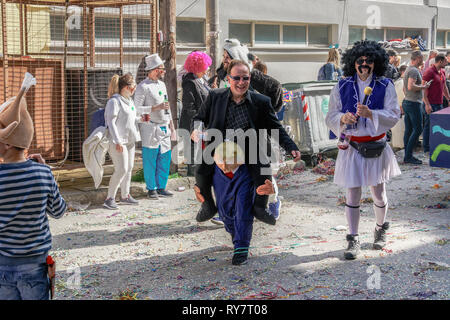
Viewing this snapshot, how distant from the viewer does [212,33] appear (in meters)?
10.9

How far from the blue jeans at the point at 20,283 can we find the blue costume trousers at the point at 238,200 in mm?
2578

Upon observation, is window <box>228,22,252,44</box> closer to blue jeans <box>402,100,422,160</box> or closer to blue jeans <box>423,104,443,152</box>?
blue jeans <box>423,104,443,152</box>

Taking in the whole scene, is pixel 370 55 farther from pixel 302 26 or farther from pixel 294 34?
pixel 302 26

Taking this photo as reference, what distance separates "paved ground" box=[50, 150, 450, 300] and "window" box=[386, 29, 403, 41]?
51.9 ft

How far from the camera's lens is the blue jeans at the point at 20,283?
3396mm

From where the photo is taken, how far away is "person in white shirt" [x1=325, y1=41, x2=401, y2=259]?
5.83m

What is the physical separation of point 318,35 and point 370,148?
52.9 feet

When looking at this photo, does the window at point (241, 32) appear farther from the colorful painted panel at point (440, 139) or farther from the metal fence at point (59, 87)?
the colorful painted panel at point (440, 139)

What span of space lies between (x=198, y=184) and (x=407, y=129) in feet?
22.4

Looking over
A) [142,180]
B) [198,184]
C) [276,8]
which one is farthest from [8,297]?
[276,8]

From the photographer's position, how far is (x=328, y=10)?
20.8 metres

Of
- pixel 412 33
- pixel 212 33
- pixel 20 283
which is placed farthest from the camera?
pixel 412 33

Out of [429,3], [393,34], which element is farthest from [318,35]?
[429,3]
